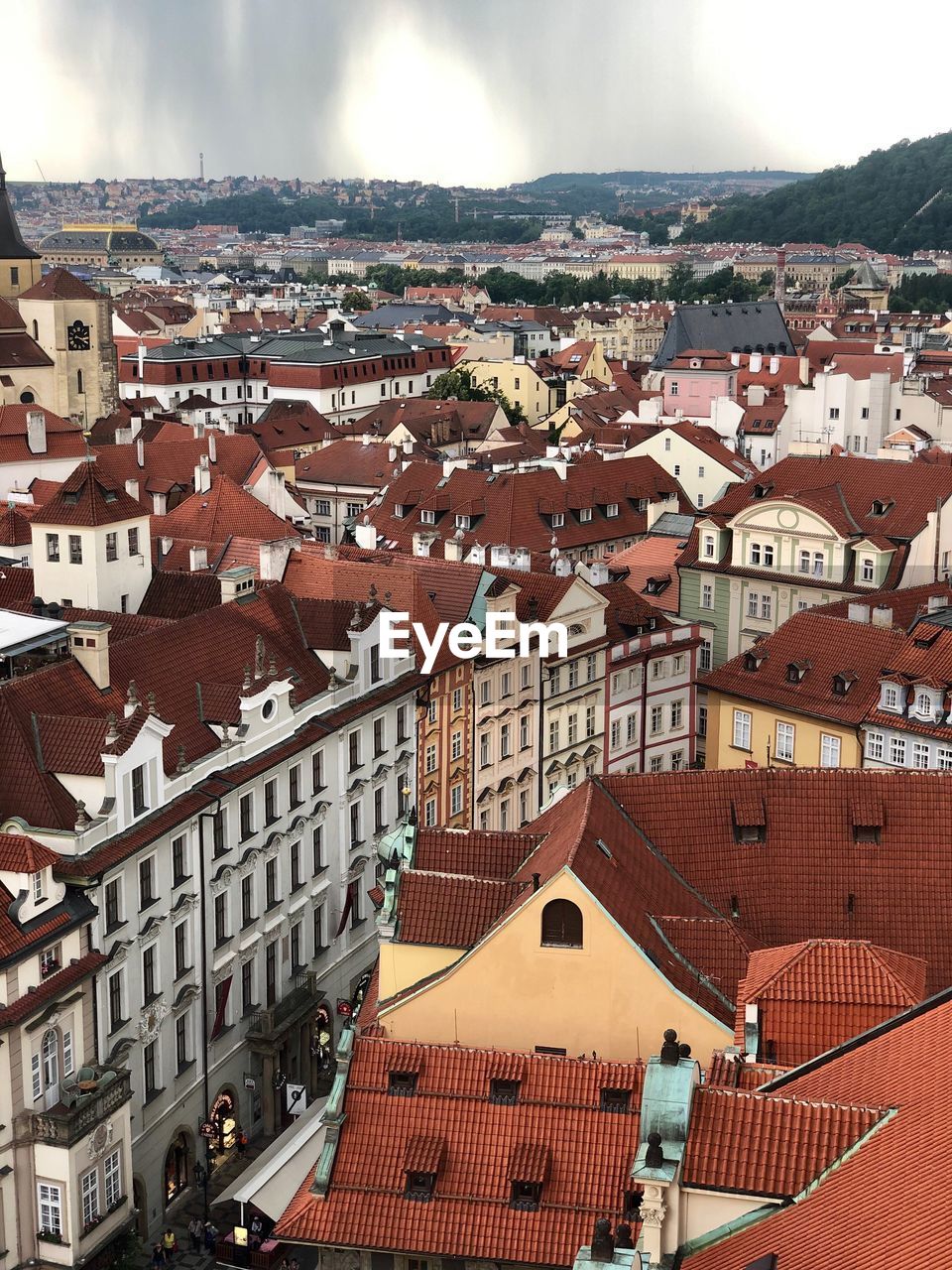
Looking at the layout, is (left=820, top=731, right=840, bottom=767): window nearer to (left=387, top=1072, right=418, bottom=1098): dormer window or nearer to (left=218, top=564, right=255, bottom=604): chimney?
(left=218, top=564, right=255, bottom=604): chimney

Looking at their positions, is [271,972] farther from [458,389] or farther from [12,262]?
[458,389]

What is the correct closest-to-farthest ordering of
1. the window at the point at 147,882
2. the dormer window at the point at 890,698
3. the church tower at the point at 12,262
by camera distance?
the window at the point at 147,882
the dormer window at the point at 890,698
the church tower at the point at 12,262

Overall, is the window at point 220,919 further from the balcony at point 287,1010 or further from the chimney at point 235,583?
→ the chimney at point 235,583

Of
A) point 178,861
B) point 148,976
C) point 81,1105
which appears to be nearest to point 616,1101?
point 81,1105

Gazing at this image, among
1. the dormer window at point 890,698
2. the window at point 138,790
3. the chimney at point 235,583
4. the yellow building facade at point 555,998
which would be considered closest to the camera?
the yellow building facade at point 555,998

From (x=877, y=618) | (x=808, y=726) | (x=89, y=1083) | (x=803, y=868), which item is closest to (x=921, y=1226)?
(x=803, y=868)

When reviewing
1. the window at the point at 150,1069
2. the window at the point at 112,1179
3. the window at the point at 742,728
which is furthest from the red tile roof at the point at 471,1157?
the window at the point at 742,728

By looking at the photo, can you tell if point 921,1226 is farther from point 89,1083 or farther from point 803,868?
point 89,1083
